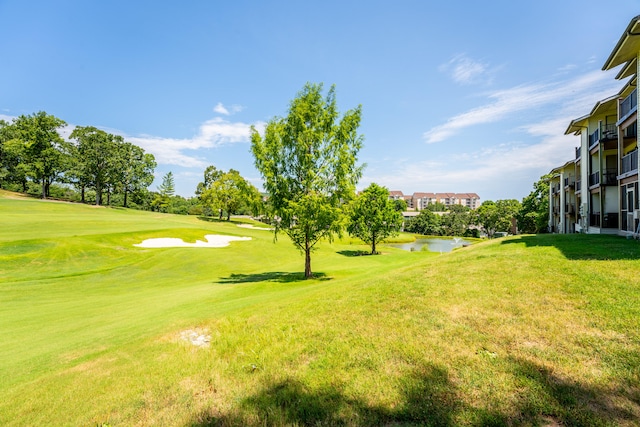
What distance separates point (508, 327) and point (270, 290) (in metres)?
10.6

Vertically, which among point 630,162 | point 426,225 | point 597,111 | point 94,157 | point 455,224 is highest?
point 94,157

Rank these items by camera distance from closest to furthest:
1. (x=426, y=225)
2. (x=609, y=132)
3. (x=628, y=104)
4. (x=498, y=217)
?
(x=628, y=104), (x=609, y=132), (x=498, y=217), (x=426, y=225)

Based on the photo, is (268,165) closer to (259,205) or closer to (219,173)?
(259,205)

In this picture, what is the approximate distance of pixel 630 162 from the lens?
636 inches

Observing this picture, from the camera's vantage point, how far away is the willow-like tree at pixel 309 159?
16.6 metres

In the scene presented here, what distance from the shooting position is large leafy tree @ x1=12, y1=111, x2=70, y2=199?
175ft

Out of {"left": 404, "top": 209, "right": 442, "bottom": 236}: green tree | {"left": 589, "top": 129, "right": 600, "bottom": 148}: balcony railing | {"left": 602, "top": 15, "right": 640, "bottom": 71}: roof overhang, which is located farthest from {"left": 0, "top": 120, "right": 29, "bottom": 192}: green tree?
{"left": 404, "top": 209, "right": 442, "bottom": 236}: green tree

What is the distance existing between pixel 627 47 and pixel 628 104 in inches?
194

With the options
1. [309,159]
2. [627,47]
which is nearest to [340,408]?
[309,159]

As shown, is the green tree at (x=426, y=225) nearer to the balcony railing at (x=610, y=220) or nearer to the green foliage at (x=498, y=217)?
the green foliage at (x=498, y=217)

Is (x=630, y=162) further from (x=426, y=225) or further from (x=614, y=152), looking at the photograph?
(x=426, y=225)

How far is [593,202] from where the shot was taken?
71.0 ft

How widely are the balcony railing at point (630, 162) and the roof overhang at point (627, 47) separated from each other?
4530 mm

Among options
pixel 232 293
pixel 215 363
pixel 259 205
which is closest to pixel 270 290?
pixel 232 293
